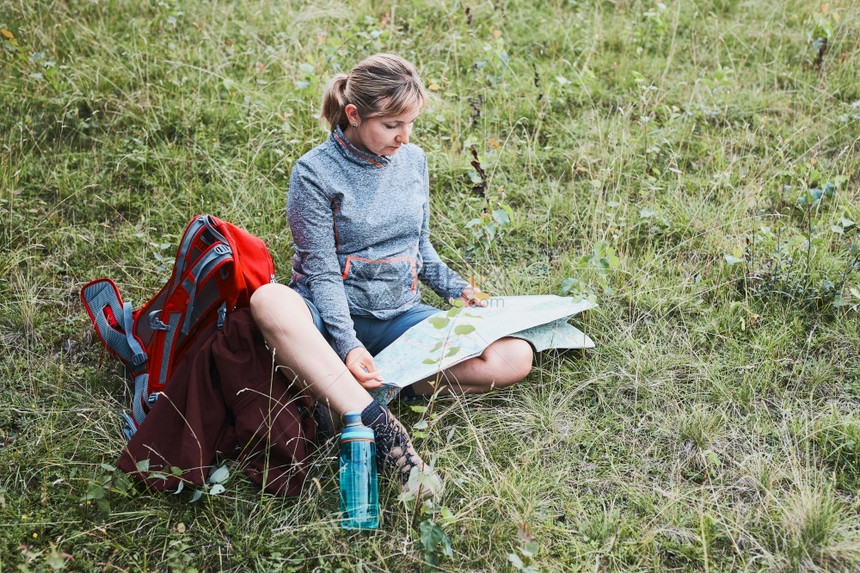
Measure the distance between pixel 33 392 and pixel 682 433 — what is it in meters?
2.55

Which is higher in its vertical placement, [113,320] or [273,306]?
[273,306]

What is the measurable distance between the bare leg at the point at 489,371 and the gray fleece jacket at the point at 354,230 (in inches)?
13.0

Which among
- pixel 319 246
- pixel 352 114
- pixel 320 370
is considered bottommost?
pixel 320 370

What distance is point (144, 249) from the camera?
3674 mm

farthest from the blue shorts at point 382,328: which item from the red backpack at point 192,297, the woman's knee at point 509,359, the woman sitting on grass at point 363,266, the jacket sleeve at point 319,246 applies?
the red backpack at point 192,297

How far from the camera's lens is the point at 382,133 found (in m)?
2.75

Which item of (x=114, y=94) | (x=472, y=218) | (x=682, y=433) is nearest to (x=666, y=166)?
(x=472, y=218)

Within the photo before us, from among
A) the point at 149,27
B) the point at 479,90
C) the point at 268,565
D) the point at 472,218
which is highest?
the point at 149,27

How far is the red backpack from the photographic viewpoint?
2.74m

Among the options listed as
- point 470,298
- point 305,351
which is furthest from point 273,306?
point 470,298

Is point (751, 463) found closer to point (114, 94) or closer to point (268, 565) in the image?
point (268, 565)

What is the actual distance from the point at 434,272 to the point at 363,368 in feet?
2.18

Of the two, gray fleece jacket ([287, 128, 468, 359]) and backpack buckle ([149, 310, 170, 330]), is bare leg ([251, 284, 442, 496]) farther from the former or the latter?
backpack buckle ([149, 310, 170, 330])

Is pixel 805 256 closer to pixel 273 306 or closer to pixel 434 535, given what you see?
pixel 434 535
